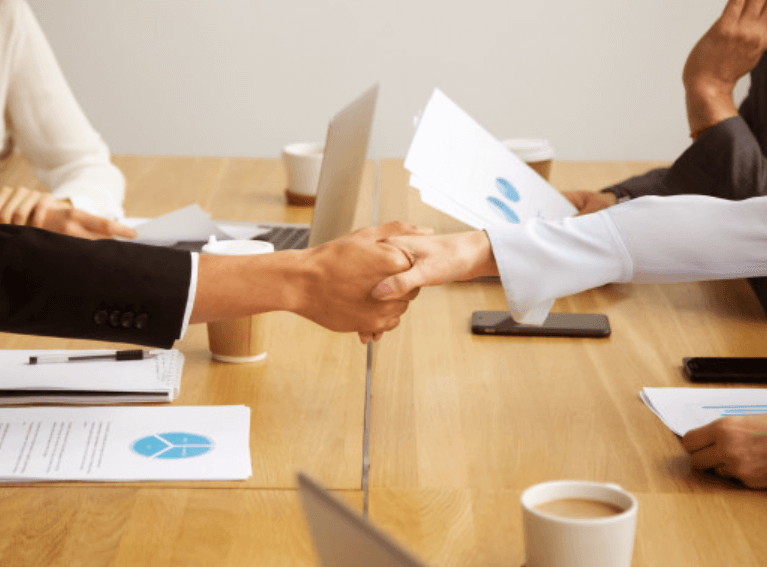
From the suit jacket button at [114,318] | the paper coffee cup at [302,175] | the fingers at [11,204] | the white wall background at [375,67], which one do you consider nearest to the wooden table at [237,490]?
the suit jacket button at [114,318]

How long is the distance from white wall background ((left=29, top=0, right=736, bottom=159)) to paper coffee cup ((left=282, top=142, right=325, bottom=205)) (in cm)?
173

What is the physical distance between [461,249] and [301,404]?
33cm

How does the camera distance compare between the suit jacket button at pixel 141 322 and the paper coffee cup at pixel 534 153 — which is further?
the paper coffee cup at pixel 534 153

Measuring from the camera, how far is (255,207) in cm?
204

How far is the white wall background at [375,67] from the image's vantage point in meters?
3.66

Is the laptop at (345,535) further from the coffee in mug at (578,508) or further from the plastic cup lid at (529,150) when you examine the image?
the plastic cup lid at (529,150)

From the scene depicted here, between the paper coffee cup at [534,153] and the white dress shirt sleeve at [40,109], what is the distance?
88 centimetres

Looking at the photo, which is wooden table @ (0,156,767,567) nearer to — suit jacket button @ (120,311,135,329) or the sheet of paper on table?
suit jacket button @ (120,311,135,329)

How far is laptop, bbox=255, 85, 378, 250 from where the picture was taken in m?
1.48

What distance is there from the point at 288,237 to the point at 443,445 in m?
0.78

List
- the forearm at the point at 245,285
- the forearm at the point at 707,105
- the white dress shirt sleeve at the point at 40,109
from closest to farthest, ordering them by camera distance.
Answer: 1. the forearm at the point at 245,285
2. the forearm at the point at 707,105
3. the white dress shirt sleeve at the point at 40,109

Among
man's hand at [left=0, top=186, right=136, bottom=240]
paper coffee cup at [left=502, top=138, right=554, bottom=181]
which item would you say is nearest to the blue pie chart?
man's hand at [left=0, top=186, right=136, bottom=240]

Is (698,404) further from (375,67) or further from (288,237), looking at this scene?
(375,67)

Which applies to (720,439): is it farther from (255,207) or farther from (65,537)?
(255,207)
